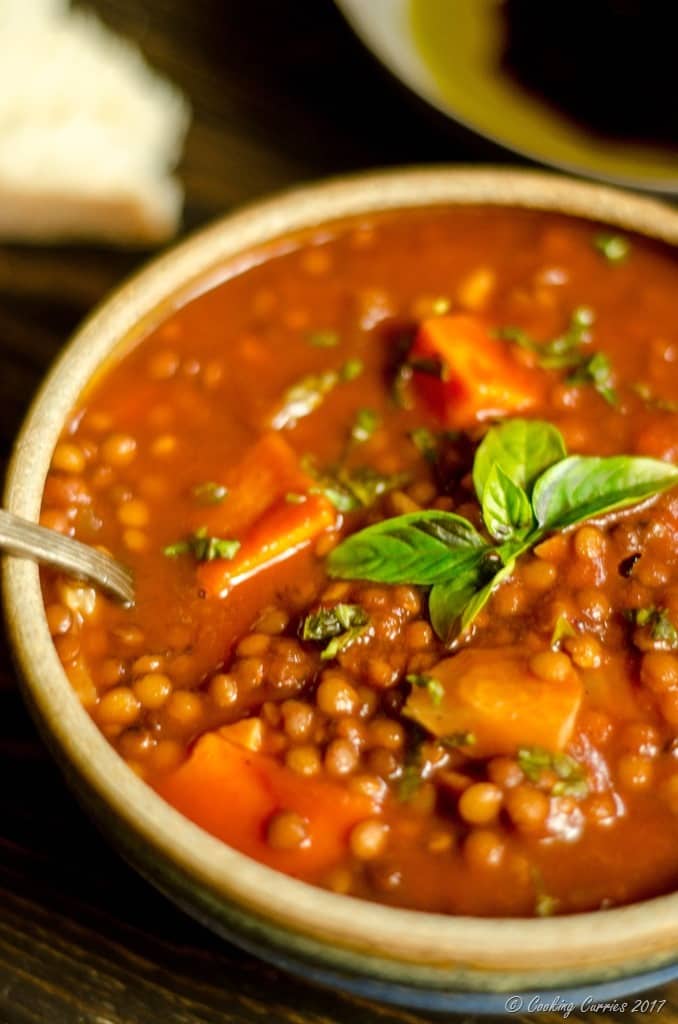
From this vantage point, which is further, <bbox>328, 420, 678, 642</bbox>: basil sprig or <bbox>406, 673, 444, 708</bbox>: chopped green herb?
<bbox>328, 420, 678, 642</bbox>: basil sprig

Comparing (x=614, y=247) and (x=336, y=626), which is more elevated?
(x=614, y=247)

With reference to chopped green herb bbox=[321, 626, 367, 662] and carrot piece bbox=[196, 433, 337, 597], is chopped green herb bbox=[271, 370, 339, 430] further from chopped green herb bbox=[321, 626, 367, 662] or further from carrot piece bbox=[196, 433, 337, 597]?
chopped green herb bbox=[321, 626, 367, 662]

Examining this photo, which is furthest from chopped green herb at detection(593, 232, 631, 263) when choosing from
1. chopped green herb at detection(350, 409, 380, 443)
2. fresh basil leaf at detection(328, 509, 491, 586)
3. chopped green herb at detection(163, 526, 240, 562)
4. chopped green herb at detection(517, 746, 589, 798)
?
chopped green herb at detection(517, 746, 589, 798)

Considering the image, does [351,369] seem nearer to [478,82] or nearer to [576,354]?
[576,354]

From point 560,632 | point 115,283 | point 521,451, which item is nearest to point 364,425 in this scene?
point 521,451

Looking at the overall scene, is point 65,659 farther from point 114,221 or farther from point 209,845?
point 114,221

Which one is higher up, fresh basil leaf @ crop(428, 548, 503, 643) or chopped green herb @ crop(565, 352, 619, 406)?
chopped green herb @ crop(565, 352, 619, 406)

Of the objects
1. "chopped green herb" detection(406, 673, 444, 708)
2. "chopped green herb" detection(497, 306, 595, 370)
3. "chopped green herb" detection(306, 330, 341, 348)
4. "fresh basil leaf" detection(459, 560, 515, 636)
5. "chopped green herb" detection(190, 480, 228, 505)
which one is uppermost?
"chopped green herb" detection(497, 306, 595, 370)
